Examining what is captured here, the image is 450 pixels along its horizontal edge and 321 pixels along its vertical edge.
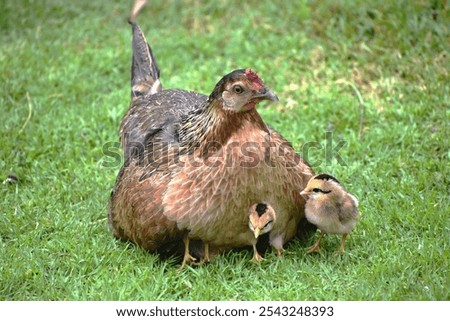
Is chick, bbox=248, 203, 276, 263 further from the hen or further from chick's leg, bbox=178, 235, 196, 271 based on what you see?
chick's leg, bbox=178, 235, 196, 271

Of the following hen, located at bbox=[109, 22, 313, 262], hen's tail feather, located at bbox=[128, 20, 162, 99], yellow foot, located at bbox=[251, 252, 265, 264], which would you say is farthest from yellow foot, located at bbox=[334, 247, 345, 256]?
hen's tail feather, located at bbox=[128, 20, 162, 99]

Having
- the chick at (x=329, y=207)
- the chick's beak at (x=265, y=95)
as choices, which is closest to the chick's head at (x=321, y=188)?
the chick at (x=329, y=207)

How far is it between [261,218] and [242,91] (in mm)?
711

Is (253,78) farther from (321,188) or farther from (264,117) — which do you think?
(264,117)

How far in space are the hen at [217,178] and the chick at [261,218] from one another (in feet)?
0.15

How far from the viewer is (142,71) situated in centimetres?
617

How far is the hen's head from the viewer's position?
4297 mm

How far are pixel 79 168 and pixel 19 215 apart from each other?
864mm

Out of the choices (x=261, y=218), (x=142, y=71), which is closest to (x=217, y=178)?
(x=261, y=218)

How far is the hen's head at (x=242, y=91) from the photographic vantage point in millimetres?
4297

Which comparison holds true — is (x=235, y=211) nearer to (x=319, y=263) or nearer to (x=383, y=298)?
(x=319, y=263)

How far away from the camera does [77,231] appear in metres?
5.13

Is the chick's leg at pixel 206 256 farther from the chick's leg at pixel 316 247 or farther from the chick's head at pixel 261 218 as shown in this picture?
the chick's leg at pixel 316 247
